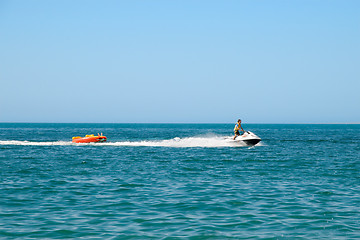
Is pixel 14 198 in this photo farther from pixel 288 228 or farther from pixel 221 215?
pixel 288 228

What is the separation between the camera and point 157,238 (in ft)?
34.8

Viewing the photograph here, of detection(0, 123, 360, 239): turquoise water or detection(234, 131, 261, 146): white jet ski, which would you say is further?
detection(234, 131, 261, 146): white jet ski

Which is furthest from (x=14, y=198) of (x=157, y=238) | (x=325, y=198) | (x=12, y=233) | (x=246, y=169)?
(x=246, y=169)

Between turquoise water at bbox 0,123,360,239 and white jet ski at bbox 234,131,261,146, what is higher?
white jet ski at bbox 234,131,261,146

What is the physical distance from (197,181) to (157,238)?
30.9ft

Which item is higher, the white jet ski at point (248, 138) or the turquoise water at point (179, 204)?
the white jet ski at point (248, 138)

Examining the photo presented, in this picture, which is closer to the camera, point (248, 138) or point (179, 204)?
point (179, 204)

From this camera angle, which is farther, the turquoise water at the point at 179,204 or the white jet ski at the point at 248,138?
the white jet ski at the point at 248,138

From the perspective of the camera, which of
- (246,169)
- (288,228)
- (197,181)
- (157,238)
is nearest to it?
(157,238)

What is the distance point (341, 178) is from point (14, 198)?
16346mm

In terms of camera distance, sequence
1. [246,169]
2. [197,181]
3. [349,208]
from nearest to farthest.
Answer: [349,208]
[197,181]
[246,169]

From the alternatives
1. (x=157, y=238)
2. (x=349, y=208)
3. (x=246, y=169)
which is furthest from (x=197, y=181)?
(x=157, y=238)

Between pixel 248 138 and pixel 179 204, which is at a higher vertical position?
pixel 248 138

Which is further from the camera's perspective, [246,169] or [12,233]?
[246,169]
